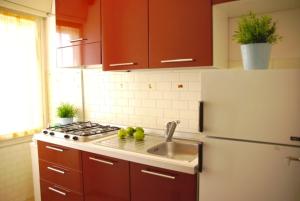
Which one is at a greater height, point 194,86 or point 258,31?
point 258,31

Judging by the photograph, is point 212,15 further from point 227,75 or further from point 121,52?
point 121,52

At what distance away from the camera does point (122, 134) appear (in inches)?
80.0

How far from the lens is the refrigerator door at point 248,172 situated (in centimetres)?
110

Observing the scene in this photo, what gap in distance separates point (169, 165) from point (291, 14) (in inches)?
51.2

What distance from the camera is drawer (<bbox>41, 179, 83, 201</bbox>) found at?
2.04 metres

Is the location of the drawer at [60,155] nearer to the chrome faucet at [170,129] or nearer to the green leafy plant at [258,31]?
the chrome faucet at [170,129]

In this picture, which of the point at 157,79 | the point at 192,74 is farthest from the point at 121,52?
the point at 192,74

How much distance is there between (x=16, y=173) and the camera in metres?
2.73

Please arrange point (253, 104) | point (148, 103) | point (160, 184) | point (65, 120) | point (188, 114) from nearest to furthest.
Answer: point (253, 104)
point (160, 184)
point (188, 114)
point (148, 103)
point (65, 120)

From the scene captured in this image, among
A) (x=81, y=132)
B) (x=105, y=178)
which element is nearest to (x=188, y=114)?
(x=105, y=178)

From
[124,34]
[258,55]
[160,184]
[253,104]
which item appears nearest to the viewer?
[253,104]

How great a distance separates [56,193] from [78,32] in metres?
1.54

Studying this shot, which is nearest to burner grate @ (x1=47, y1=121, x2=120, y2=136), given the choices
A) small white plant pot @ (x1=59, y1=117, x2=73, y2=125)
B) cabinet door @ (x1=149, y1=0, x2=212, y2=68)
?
small white plant pot @ (x1=59, y1=117, x2=73, y2=125)

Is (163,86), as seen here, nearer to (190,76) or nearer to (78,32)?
(190,76)
